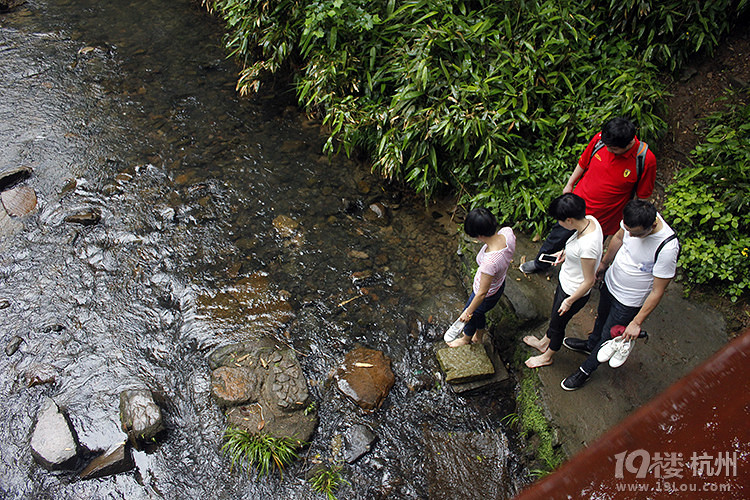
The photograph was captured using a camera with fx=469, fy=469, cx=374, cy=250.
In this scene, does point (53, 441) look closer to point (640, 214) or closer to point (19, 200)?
point (19, 200)

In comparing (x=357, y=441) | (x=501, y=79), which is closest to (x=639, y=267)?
(x=357, y=441)

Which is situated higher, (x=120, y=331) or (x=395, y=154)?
(x=395, y=154)

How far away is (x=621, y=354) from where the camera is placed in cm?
341

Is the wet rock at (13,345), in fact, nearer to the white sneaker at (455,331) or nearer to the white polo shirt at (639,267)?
the white sneaker at (455,331)

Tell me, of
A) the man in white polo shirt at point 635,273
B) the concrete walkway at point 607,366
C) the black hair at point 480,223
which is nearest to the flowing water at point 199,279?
the concrete walkway at point 607,366

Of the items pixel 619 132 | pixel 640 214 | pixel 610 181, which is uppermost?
pixel 619 132

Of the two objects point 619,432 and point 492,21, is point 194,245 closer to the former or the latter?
point 492,21

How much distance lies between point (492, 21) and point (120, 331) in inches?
212

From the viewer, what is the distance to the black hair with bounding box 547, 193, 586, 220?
3.23 metres

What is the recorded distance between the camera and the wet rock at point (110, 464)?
3.77 m

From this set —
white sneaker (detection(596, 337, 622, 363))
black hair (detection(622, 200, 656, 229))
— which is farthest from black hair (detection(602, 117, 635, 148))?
white sneaker (detection(596, 337, 622, 363))

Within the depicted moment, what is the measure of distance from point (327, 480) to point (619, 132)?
11.5ft

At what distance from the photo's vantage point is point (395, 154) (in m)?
5.53

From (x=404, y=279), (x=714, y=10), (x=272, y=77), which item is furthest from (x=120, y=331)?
(x=714, y=10)
